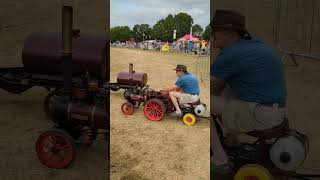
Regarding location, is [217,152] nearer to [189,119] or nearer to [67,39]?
[67,39]

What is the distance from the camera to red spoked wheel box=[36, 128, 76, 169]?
4.13 metres

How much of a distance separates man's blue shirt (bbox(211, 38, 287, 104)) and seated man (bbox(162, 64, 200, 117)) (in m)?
4.06

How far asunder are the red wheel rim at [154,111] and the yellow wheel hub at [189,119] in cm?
46

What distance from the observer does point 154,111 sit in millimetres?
6738

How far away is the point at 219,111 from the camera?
274cm

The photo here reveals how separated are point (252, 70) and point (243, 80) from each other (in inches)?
3.9

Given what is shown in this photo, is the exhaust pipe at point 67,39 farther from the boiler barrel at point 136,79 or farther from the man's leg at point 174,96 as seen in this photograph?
the boiler barrel at point 136,79

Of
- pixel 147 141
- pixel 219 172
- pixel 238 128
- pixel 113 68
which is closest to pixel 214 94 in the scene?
pixel 238 128

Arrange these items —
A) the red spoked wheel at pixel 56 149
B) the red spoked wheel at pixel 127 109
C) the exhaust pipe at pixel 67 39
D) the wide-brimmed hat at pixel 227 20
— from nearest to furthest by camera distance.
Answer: the wide-brimmed hat at pixel 227 20 < the exhaust pipe at pixel 67 39 < the red spoked wheel at pixel 56 149 < the red spoked wheel at pixel 127 109

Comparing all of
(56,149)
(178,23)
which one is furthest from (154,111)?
(178,23)

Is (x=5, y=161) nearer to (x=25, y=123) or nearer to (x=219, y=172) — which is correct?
(x=25, y=123)

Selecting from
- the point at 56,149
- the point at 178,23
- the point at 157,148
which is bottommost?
the point at 157,148

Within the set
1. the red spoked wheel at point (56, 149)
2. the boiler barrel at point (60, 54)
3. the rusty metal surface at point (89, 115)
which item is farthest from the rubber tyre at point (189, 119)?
the red spoked wheel at point (56, 149)

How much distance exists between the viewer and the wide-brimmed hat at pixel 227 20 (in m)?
2.37
